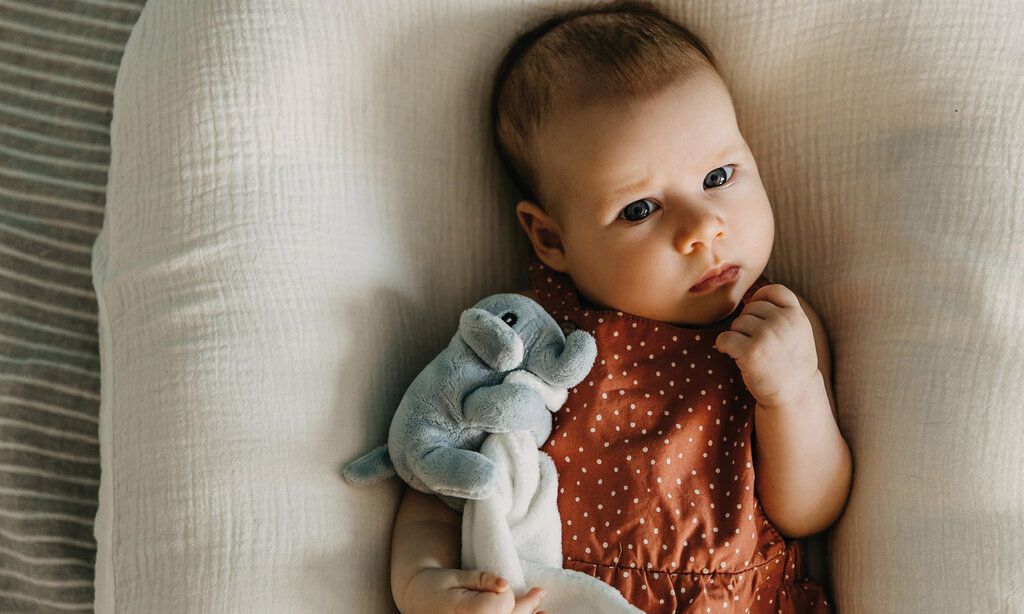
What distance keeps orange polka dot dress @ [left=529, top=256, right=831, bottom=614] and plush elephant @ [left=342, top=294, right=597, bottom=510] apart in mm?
62

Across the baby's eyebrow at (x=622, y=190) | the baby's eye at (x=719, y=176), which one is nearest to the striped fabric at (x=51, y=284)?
the baby's eyebrow at (x=622, y=190)

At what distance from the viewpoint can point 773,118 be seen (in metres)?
1.25

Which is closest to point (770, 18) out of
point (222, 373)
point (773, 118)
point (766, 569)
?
point (773, 118)

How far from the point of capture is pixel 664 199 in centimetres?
109

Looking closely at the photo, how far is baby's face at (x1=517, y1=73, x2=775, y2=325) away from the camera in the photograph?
1076 millimetres

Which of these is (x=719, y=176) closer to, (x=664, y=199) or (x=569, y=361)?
(x=664, y=199)

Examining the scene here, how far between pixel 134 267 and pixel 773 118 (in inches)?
31.5

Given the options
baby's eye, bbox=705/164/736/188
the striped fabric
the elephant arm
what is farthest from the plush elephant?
the striped fabric

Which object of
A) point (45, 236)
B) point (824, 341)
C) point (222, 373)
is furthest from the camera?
point (45, 236)

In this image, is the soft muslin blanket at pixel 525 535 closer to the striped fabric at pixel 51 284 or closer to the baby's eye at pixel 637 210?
the baby's eye at pixel 637 210

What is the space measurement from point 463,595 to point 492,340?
0.26m

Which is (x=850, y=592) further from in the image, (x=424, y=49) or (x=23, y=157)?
(x=23, y=157)

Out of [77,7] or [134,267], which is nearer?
[134,267]

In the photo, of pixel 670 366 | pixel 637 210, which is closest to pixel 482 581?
pixel 670 366
